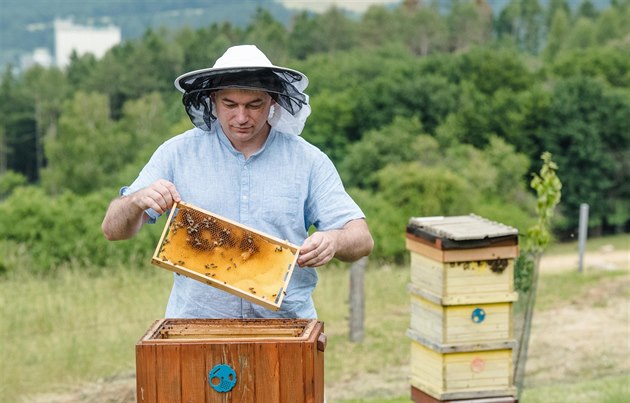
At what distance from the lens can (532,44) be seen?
411 feet

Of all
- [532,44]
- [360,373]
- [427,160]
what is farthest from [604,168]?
[532,44]

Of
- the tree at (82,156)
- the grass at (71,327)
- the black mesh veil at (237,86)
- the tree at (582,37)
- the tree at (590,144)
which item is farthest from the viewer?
the tree at (582,37)

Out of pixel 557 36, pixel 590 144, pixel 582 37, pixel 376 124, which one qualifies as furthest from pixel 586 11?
pixel 590 144

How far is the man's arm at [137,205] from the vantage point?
3.08 meters

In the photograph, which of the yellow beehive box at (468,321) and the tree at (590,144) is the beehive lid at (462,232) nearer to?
the yellow beehive box at (468,321)

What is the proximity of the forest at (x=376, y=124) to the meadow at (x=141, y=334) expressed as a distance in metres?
12.6

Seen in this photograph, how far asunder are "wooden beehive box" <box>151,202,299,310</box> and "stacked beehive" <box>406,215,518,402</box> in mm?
2928

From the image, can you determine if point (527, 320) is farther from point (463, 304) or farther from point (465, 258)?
point (465, 258)

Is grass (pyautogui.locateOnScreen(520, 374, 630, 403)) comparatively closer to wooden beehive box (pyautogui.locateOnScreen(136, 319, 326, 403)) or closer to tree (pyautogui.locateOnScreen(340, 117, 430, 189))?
wooden beehive box (pyautogui.locateOnScreen(136, 319, 326, 403))

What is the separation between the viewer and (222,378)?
2938 millimetres

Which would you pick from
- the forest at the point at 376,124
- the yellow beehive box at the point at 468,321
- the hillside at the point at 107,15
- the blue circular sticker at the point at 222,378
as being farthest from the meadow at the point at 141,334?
the hillside at the point at 107,15

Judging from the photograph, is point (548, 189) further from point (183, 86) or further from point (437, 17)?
point (437, 17)

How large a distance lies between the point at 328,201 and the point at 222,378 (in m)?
0.71

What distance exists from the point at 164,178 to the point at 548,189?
12.6ft
